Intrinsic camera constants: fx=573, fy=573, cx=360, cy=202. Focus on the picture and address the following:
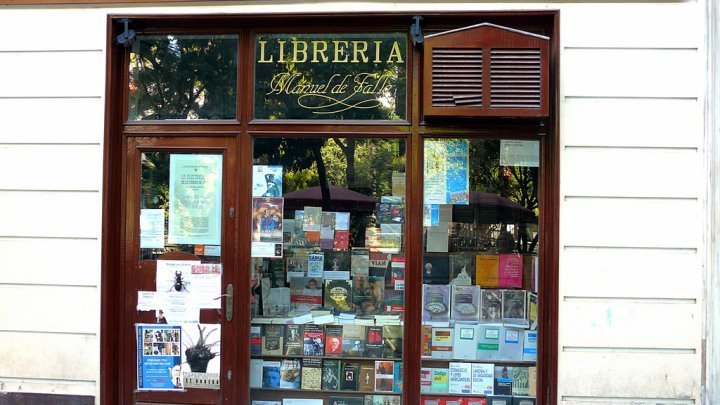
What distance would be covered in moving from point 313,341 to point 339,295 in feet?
1.40

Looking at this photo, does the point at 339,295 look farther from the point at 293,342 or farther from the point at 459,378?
the point at 459,378

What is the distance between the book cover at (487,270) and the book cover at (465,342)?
37 cm

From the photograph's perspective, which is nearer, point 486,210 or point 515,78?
point 515,78

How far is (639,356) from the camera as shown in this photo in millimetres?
4113

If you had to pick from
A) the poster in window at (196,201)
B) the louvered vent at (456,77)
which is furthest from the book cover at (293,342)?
the louvered vent at (456,77)

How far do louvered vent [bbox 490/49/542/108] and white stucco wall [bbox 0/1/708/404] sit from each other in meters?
0.23

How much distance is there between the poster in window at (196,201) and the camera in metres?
4.53

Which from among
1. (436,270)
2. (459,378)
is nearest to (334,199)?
(436,270)

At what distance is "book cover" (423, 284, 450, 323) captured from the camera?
4508 millimetres

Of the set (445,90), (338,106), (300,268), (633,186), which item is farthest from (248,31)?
(633,186)

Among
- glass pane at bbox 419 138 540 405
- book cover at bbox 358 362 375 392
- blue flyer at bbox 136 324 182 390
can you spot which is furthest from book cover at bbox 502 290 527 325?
blue flyer at bbox 136 324 182 390

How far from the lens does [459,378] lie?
14.8ft

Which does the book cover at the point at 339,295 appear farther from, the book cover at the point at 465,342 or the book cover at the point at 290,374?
the book cover at the point at 465,342

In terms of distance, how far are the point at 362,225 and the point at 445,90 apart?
125cm
